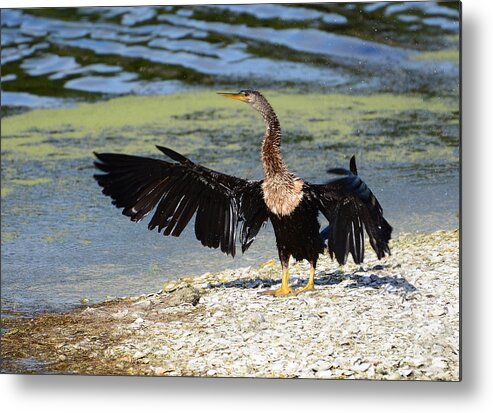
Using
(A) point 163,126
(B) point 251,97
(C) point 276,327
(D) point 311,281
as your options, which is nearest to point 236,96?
(B) point 251,97

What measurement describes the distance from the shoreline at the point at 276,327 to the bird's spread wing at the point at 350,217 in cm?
13

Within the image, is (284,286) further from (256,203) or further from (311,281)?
(256,203)

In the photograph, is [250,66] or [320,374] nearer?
[320,374]

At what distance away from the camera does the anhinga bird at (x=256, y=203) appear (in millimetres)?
4379

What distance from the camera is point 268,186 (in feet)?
14.7

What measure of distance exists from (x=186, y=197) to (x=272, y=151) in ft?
1.32

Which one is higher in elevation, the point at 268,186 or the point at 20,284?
the point at 268,186

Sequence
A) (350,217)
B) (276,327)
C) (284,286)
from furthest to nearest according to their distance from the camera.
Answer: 1. (284,286)
2. (276,327)
3. (350,217)

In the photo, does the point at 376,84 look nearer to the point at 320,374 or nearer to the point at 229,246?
the point at 229,246

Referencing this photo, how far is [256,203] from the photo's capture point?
14.8 feet

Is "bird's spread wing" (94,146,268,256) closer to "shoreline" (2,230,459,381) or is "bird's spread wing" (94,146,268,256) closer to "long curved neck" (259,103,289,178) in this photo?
"long curved neck" (259,103,289,178)

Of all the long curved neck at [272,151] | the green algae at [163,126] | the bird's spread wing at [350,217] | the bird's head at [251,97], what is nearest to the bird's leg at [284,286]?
the bird's spread wing at [350,217]

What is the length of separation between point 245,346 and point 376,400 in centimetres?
57

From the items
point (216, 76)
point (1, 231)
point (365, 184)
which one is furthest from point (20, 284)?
point (365, 184)
